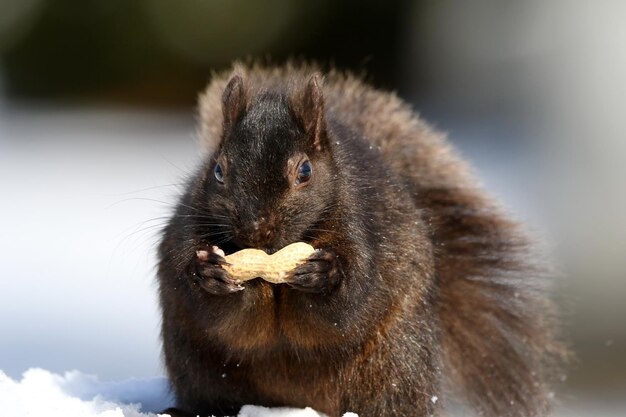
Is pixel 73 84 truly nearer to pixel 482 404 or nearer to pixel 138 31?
pixel 138 31

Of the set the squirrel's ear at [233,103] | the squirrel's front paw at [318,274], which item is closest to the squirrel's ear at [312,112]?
the squirrel's ear at [233,103]

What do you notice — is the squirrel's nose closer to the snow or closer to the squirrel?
the squirrel

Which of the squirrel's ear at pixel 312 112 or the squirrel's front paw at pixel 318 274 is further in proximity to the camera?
the squirrel's ear at pixel 312 112

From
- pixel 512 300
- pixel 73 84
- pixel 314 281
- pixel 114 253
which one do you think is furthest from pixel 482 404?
pixel 73 84

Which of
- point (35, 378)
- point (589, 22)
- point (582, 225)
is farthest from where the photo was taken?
point (589, 22)

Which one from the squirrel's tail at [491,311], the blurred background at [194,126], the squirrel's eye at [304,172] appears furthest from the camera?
the blurred background at [194,126]

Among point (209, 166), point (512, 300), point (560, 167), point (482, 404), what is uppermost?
point (560, 167)

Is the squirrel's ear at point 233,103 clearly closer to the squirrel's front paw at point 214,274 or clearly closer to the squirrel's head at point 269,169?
the squirrel's head at point 269,169

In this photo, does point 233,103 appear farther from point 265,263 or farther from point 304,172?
point 265,263
